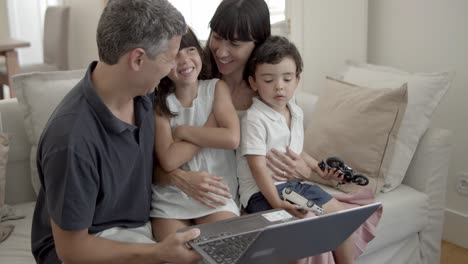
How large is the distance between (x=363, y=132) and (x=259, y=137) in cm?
57

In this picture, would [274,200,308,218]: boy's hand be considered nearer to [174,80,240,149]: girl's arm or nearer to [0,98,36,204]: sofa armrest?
[174,80,240,149]: girl's arm

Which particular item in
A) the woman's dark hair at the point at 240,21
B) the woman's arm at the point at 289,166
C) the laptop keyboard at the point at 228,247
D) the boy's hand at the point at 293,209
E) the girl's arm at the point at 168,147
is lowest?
the boy's hand at the point at 293,209

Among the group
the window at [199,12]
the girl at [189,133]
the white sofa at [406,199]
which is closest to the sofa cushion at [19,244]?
the white sofa at [406,199]

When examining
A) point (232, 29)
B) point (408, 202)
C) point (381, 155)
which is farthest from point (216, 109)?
point (408, 202)

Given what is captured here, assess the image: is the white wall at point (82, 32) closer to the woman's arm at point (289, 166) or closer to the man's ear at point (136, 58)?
the woman's arm at point (289, 166)

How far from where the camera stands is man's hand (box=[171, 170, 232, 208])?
67.4 inches

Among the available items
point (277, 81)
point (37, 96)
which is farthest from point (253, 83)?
point (37, 96)

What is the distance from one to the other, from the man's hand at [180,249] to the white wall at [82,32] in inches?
159

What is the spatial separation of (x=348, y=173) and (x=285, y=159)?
0.73ft

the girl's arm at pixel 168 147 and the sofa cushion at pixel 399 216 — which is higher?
the girl's arm at pixel 168 147

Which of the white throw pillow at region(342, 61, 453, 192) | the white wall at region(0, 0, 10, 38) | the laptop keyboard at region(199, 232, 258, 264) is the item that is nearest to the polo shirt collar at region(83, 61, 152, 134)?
the laptop keyboard at region(199, 232, 258, 264)

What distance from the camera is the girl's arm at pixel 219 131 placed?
172cm

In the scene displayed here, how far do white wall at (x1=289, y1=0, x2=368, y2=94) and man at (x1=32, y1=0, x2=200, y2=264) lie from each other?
5.29 ft

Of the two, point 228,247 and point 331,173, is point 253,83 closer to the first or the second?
point 331,173
